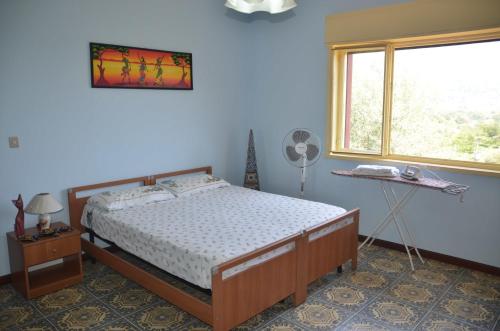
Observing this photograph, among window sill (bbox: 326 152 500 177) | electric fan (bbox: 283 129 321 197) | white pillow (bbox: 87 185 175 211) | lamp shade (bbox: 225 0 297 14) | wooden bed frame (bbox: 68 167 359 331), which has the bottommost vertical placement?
wooden bed frame (bbox: 68 167 359 331)

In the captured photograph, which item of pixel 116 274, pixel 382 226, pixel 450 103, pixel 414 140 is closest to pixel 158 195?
pixel 116 274

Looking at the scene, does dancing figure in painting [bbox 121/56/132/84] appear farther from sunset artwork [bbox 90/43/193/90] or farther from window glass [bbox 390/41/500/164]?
window glass [bbox 390/41/500/164]

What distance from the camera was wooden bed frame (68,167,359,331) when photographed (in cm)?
250

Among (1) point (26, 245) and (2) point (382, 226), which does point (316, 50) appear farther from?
(1) point (26, 245)

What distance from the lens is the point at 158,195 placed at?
398 cm

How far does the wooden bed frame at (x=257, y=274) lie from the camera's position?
250 cm

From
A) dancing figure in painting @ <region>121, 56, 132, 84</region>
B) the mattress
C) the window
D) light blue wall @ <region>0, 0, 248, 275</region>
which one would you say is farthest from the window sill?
dancing figure in painting @ <region>121, 56, 132, 84</region>

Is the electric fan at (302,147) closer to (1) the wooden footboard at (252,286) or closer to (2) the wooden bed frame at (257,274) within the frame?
(2) the wooden bed frame at (257,274)

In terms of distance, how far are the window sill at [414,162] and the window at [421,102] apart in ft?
0.06

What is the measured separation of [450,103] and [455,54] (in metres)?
0.45

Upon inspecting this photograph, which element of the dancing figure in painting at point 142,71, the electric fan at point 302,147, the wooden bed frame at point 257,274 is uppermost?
the dancing figure in painting at point 142,71

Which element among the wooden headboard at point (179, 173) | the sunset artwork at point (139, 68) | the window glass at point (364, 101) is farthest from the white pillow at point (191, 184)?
the window glass at point (364, 101)

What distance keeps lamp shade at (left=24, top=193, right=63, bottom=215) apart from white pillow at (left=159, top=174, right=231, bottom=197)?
3.92 ft

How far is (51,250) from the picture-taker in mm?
3191
